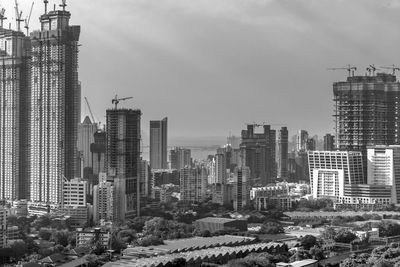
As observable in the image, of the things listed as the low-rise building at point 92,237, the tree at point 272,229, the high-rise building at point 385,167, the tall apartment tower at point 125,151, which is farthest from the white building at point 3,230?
the high-rise building at point 385,167

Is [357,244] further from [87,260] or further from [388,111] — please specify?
[388,111]

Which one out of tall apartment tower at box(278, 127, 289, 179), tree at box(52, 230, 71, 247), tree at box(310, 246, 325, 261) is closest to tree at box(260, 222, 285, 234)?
tree at box(310, 246, 325, 261)

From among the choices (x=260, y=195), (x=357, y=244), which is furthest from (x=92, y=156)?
(x=357, y=244)

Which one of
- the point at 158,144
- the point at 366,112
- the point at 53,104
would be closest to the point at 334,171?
the point at 366,112

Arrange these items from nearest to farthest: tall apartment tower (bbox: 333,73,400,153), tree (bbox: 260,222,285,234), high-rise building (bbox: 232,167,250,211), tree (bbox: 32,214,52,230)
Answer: tree (bbox: 260,222,285,234)
tree (bbox: 32,214,52,230)
high-rise building (bbox: 232,167,250,211)
tall apartment tower (bbox: 333,73,400,153)

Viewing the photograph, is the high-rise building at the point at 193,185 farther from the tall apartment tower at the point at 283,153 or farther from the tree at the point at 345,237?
the tree at the point at 345,237

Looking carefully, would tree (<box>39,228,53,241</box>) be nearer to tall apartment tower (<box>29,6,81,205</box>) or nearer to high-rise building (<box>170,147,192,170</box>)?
tall apartment tower (<box>29,6,81,205</box>)
